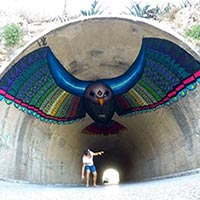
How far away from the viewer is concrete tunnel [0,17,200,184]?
9.70m

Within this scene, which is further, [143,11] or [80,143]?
[80,143]

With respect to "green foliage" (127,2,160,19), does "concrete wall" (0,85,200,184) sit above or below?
below

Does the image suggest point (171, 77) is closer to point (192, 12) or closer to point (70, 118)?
point (192, 12)

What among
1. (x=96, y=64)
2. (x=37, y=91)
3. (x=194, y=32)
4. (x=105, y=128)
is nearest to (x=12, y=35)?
(x=37, y=91)

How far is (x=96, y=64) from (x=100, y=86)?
130 centimetres

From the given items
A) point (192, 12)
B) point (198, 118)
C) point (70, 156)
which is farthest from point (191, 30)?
point (70, 156)

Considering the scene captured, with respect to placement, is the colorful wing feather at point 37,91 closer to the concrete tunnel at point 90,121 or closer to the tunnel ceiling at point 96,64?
the tunnel ceiling at point 96,64

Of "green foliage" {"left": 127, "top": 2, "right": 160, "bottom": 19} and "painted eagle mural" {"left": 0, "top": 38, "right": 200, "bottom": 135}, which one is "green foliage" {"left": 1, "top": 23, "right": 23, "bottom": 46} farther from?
"green foliage" {"left": 127, "top": 2, "right": 160, "bottom": 19}

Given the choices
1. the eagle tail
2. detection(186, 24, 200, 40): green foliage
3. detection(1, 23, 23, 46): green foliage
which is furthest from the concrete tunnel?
detection(1, 23, 23, 46): green foliage

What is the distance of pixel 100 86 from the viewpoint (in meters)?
12.6

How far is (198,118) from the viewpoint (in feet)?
32.4

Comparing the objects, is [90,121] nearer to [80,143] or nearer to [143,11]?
[80,143]

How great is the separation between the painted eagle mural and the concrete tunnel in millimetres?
229

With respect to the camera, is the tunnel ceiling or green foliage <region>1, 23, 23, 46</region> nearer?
the tunnel ceiling
